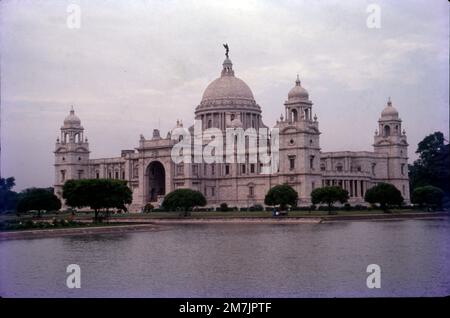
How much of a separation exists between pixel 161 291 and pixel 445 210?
185 feet

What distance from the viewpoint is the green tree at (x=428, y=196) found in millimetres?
73938

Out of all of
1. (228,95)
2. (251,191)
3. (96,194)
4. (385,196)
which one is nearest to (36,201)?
(96,194)

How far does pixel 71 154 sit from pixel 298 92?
40291 millimetres

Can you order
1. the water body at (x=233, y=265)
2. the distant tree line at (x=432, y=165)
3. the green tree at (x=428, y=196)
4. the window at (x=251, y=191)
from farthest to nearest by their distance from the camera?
1. the window at (x=251, y=191)
2. the distant tree line at (x=432, y=165)
3. the green tree at (x=428, y=196)
4. the water body at (x=233, y=265)

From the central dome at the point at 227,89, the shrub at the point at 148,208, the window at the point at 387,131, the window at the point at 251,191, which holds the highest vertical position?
Answer: the central dome at the point at 227,89

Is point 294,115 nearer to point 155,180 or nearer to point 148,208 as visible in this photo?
point 148,208

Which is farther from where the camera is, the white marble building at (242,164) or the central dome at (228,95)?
the central dome at (228,95)

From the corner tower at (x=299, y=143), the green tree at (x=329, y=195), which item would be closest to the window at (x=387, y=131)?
the corner tower at (x=299, y=143)

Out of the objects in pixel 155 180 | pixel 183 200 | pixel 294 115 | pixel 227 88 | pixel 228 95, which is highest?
pixel 227 88

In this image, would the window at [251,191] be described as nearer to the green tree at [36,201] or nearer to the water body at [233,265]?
the green tree at [36,201]

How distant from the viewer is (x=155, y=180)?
323ft

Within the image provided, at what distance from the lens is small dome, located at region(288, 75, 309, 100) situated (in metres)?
85.2

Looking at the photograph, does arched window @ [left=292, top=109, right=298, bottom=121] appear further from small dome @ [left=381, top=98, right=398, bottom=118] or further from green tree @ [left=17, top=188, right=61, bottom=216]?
green tree @ [left=17, top=188, right=61, bottom=216]
